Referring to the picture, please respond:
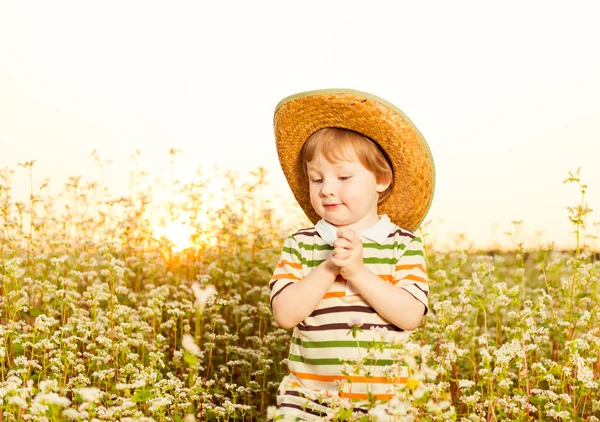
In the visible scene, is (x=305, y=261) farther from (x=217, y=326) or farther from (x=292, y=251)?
(x=217, y=326)

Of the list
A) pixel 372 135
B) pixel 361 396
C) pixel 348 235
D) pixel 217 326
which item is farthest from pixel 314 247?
pixel 217 326

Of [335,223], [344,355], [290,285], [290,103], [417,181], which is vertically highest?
[290,103]

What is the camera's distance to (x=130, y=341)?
5020 mm

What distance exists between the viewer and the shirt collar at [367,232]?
4082mm

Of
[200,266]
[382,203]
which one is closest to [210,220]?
[200,266]

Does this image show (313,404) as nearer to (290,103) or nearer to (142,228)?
(290,103)

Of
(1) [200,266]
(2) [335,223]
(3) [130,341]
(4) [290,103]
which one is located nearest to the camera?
(2) [335,223]

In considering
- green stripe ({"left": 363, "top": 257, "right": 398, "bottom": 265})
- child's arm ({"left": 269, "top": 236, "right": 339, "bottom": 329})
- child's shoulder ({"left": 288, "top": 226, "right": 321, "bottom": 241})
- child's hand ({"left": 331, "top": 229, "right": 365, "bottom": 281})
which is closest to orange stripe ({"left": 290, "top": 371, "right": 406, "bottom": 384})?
child's arm ({"left": 269, "top": 236, "right": 339, "bottom": 329})

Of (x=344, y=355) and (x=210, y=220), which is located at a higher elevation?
(x=210, y=220)

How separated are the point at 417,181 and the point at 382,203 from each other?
261 millimetres

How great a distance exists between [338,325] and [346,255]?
1.43 ft

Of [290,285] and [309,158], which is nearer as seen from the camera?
[290,285]

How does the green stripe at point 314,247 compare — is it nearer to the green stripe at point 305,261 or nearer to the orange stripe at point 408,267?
the green stripe at point 305,261

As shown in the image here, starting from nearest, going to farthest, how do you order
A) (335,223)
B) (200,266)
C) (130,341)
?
(335,223) < (130,341) < (200,266)
